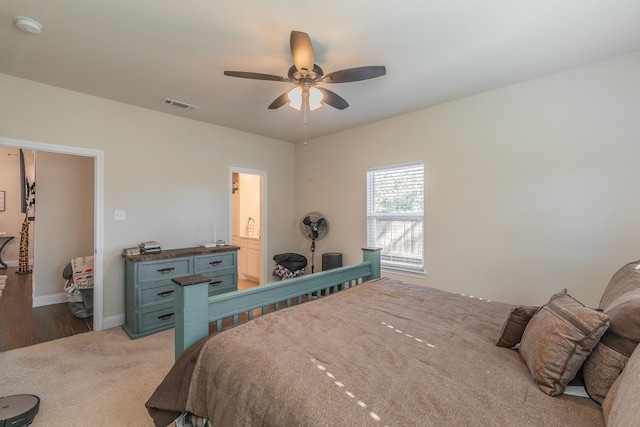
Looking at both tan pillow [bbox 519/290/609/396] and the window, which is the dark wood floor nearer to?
the window

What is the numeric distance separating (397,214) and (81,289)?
4.07 m

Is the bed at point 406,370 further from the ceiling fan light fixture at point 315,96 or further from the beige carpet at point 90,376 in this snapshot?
the ceiling fan light fixture at point 315,96

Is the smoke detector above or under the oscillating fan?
above

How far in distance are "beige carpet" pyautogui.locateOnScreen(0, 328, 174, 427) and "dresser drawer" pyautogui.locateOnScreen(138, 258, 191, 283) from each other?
24.6 inches

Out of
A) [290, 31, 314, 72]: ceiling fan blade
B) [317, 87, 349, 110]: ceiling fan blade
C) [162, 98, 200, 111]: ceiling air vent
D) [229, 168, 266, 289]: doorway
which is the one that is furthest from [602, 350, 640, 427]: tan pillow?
[229, 168, 266, 289]: doorway

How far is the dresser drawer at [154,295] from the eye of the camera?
2992mm

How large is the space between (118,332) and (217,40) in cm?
315

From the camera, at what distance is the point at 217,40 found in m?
2.08

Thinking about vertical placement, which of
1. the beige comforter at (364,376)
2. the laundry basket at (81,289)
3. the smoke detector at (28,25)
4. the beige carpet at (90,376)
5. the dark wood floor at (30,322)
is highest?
the smoke detector at (28,25)

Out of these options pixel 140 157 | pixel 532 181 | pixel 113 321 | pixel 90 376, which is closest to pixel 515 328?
pixel 532 181

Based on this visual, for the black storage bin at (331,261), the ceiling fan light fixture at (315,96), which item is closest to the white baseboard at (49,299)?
the black storage bin at (331,261)

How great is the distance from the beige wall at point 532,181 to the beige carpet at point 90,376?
9.94 feet

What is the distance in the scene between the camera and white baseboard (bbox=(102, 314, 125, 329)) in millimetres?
3150

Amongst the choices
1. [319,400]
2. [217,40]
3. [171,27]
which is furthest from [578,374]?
[171,27]
